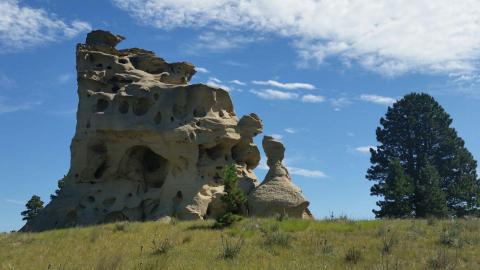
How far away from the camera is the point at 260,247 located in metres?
19.8

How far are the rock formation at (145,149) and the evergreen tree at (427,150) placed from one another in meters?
17.1

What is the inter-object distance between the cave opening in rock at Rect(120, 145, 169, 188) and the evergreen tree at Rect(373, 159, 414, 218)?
18.0 m

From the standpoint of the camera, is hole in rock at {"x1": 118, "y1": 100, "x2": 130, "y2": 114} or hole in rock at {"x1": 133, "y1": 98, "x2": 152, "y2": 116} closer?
hole in rock at {"x1": 133, "y1": 98, "x2": 152, "y2": 116}

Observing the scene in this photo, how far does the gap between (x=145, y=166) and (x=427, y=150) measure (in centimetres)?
2589

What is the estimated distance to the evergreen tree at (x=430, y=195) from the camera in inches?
1769

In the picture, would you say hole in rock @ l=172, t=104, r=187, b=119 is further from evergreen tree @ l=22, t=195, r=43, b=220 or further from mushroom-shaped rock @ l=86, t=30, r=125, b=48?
evergreen tree @ l=22, t=195, r=43, b=220

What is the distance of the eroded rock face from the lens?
37281 mm

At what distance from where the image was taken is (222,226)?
2609cm

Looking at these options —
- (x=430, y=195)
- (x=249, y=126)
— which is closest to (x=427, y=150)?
(x=430, y=195)

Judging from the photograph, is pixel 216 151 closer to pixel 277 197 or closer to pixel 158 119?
pixel 158 119

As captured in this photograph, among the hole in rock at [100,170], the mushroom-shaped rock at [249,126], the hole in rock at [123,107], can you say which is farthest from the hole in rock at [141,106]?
the mushroom-shaped rock at [249,126]

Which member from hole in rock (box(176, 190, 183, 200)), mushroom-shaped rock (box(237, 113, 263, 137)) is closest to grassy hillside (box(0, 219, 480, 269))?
hole in rock (box(176, 190, 183, 200))


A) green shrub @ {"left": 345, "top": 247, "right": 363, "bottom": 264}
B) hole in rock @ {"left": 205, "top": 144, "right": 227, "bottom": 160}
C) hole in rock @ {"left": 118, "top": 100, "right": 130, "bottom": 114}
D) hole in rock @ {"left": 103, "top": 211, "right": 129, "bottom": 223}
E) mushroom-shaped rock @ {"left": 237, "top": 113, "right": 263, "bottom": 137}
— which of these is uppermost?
hole in rock @ {"left": 118, "top": 100, "right": 130, "bottom": 114}

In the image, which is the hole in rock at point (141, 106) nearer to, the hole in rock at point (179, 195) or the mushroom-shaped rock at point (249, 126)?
the hole in rock at point (179, 195)
